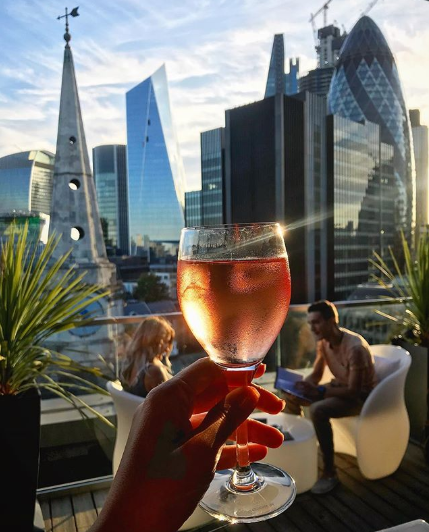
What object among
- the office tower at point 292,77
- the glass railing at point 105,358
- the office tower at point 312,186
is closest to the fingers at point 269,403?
the glass railing at point 105,358

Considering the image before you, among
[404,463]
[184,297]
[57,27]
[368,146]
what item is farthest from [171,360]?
[368,146]

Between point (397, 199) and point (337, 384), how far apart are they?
7515cm

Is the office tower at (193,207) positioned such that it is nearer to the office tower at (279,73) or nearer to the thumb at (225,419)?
the office tower at (279,73)

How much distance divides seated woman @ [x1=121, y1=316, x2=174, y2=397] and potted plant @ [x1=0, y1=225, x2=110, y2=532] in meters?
0.58

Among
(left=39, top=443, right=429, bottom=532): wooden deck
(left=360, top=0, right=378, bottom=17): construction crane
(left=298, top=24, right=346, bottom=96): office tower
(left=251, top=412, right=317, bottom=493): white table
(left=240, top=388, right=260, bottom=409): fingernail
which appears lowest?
(left=39, top=443, right=429, bottom=532): wooden deck

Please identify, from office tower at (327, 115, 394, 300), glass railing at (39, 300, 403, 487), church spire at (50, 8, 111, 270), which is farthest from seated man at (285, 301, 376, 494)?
office tower at (327, 115, 394, 300)

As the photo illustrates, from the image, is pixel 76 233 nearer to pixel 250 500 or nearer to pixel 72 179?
pixel 72 179

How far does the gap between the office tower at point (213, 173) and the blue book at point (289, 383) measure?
5706cm

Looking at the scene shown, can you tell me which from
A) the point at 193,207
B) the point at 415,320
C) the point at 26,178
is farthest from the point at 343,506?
the point at 193,207

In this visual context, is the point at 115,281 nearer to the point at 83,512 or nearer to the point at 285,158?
the point at 285,158

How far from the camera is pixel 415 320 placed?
3.87 meters

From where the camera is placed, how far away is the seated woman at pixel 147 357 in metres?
2.80

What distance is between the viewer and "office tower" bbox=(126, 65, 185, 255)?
227ft

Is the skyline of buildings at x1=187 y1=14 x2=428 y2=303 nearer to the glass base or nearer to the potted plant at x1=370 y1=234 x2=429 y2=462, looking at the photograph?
the potted plant at x1=370 y1=234 x2=429 y2=462
